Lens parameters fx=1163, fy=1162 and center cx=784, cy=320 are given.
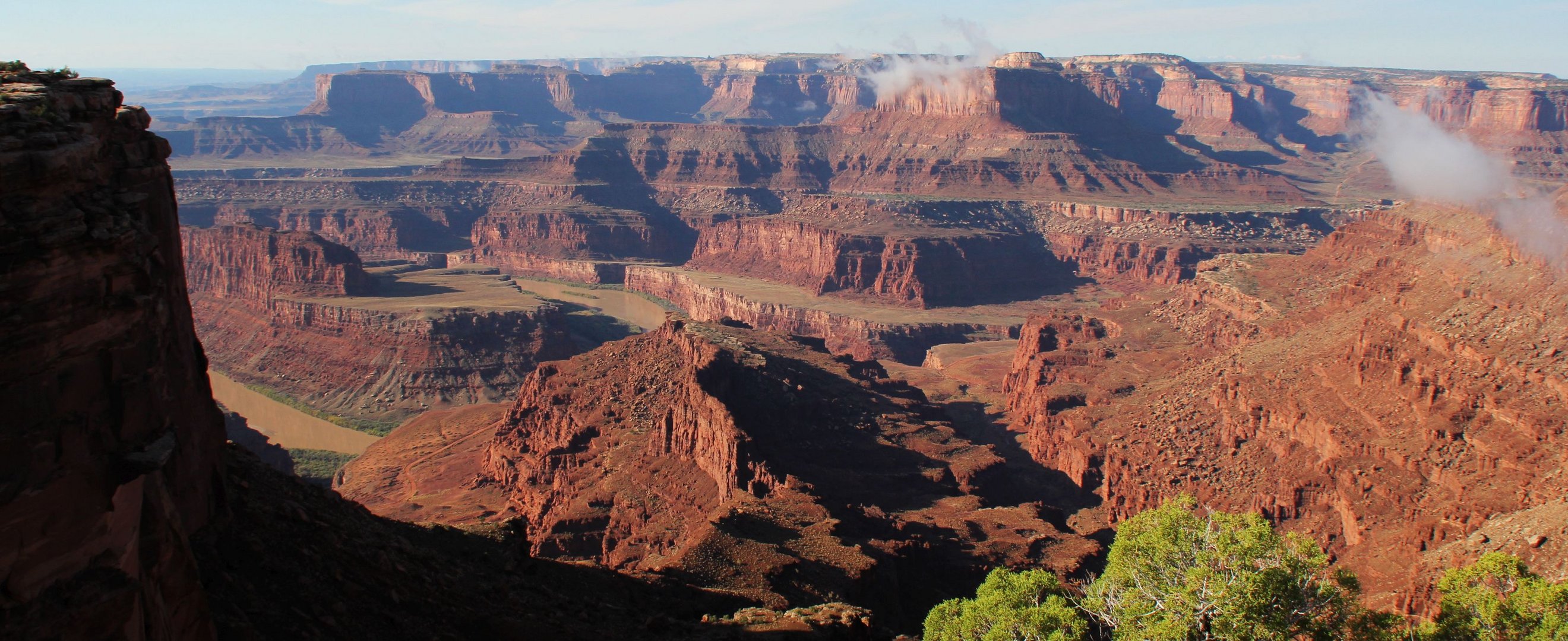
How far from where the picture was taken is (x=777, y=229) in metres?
164

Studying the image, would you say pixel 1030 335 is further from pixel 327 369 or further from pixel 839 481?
pixel 327 369

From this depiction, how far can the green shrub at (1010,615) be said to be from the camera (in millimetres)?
30078

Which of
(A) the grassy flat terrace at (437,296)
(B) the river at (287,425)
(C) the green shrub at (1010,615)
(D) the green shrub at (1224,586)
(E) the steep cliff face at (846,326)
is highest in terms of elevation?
(D) the green shrub at (1224,586)

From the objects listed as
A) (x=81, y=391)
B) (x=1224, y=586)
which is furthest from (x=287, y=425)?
(x=1224, y=586)

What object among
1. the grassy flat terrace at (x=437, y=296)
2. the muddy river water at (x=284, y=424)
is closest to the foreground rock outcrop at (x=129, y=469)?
the muddy river water at (x=284, y=424)

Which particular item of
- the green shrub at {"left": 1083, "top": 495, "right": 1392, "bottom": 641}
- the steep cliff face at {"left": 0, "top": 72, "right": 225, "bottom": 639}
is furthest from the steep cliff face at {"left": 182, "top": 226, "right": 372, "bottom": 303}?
the steep cliff face at {"left": 0, "top": 72, "right": 225, "bottom": 639}

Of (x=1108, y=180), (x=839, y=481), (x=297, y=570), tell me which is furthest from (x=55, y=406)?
(x=1108, y=180)

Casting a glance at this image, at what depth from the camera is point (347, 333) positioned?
356 ft

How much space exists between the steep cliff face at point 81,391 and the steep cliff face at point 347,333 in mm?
79917

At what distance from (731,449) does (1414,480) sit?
31.0 metres

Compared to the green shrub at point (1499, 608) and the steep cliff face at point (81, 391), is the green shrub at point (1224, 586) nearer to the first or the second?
the green shrub at point (1499, 608)

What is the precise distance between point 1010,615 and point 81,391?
2231cm

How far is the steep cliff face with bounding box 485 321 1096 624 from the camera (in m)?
44.3

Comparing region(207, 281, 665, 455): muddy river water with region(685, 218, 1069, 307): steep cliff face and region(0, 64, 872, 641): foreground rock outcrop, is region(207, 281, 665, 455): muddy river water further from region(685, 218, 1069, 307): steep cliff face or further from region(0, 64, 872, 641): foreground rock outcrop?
region(0, 64, 872, 641): foreground rock outcrop
